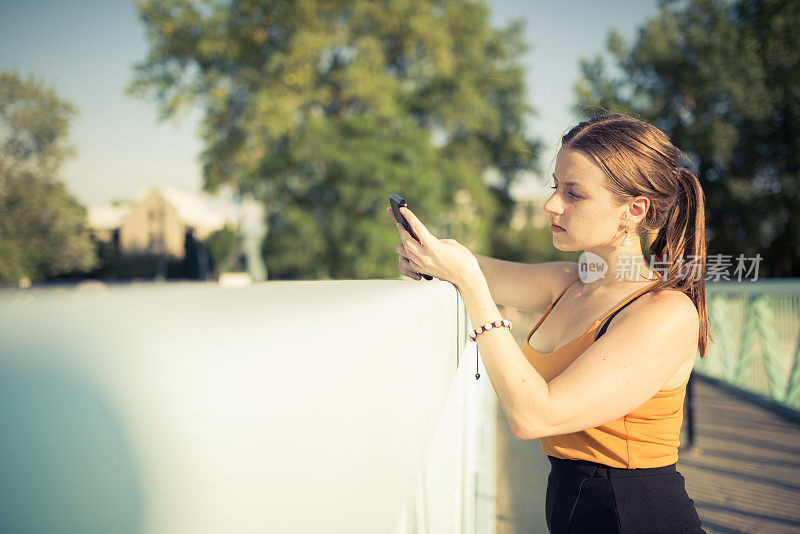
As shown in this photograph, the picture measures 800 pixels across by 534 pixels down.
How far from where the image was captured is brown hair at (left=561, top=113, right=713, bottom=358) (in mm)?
1610

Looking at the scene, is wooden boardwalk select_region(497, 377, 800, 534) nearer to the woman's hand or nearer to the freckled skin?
the freckled skin

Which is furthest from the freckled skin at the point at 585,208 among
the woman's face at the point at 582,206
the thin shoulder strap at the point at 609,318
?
the thin shoulder strap at the point at 609,318

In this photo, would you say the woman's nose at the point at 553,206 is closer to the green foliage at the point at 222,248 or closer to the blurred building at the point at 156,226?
the green foliage at the point at 222,248

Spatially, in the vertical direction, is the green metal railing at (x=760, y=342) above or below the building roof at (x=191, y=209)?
below

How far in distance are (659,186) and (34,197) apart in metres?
43.9

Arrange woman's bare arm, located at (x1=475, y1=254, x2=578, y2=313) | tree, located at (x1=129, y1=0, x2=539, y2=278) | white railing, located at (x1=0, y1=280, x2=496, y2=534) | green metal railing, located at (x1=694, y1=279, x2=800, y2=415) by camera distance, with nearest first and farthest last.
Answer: white railing, located at (x1=0, y1=280, x2=496, y2=534) < woman's bare arm, located at (x1=475, y1=254, x2=578, y2=313) < green metal railing, located at (x1=694, y1=279, x2=800, y2=415) < tree, located at (x1=129, y1=0, x2=539, y2=278)

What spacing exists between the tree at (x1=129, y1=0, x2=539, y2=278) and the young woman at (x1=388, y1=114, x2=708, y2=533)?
22.4 m

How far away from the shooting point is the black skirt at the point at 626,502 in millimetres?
1555

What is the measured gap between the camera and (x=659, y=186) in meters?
1.66

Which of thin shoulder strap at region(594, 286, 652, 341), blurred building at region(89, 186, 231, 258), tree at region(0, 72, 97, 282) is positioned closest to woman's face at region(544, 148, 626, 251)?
thin shoulder strap at region(594, 286, 652, 341)

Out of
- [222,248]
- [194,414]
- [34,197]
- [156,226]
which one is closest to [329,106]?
[34,197]

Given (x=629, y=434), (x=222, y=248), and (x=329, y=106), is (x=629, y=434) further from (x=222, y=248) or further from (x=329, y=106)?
(x=222, y=248)

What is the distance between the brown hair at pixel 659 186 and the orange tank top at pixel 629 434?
199 mm

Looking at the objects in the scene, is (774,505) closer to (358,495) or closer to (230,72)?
(358,495)
